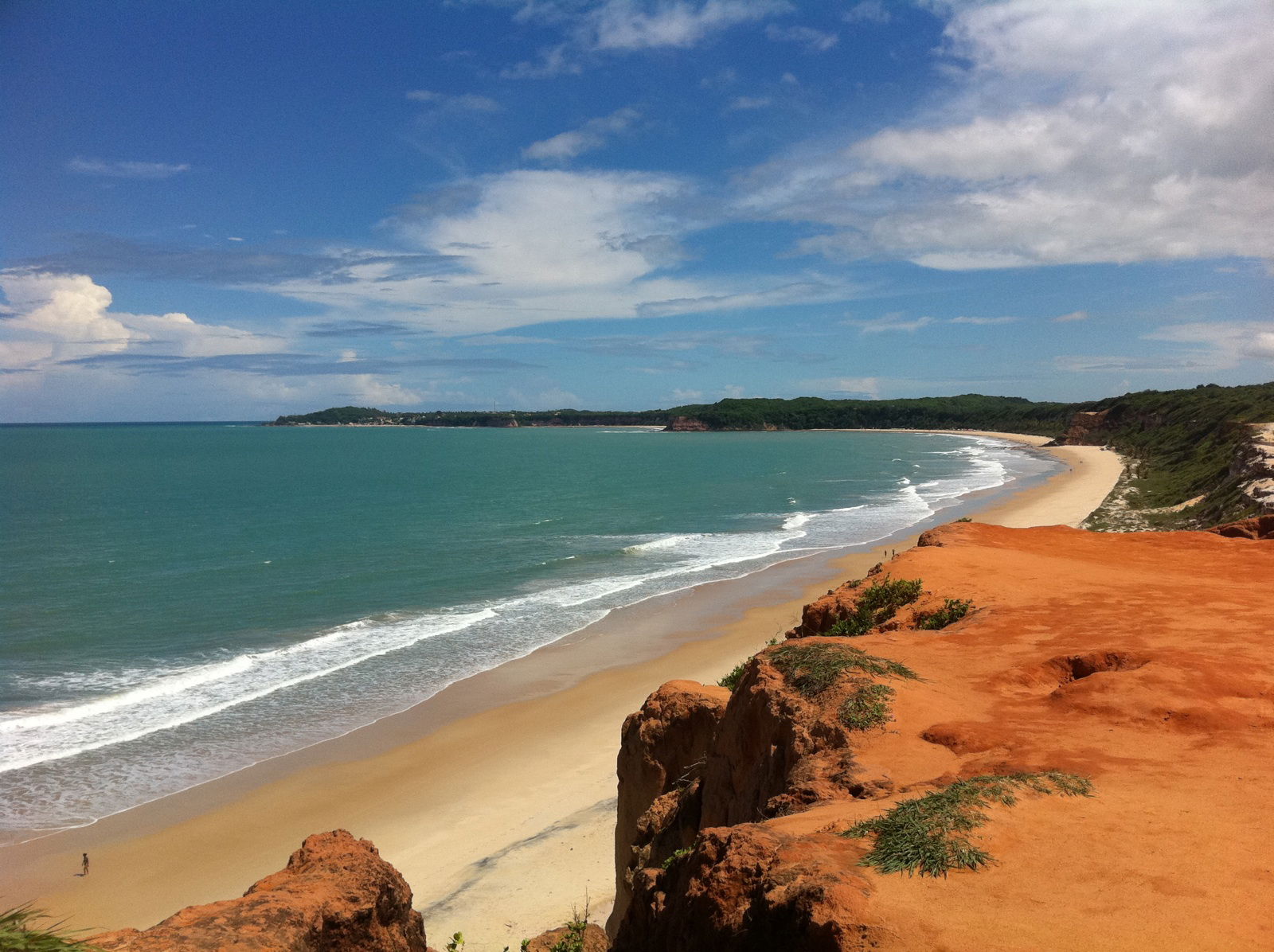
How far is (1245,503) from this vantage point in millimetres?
28438

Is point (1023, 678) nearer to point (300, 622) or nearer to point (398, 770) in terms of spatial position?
point (398, 770)

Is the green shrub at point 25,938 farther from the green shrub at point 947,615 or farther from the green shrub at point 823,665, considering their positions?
the green shrub at point 947,615

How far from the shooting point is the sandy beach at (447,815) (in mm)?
11609

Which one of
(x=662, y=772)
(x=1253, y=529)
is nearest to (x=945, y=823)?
(x=662, y=772)

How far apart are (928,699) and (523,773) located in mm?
9924

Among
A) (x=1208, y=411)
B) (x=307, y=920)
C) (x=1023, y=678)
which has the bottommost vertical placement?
(x=307, y=920)

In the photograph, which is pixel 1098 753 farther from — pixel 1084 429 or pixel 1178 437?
pixel 1084 429

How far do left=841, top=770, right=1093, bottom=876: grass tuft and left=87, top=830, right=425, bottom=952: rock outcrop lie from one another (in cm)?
374

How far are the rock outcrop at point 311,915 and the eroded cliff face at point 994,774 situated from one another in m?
1.97

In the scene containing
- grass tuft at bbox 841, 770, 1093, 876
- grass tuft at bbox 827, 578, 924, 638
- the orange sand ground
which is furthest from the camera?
grass tuft at bbox 827, 578, 924, 638

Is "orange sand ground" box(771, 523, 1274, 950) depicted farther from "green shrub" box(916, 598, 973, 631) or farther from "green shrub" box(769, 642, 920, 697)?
"green shrub" box(769, 642, 920, 697)

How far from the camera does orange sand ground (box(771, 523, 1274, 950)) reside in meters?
4.20

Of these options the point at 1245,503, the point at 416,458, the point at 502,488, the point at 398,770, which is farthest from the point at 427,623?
the point at 416,458

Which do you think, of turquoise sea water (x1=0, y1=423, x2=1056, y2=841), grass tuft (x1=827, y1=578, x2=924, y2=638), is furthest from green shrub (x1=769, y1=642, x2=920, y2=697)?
turquoise sea water (x1=0, y1=423, x2=1056, y2=841)
